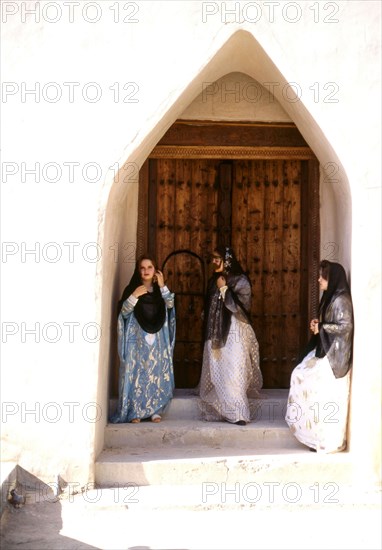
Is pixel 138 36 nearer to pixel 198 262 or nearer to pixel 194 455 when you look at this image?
pixel 198 262

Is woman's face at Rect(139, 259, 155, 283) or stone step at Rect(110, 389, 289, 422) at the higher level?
woman's face at Rect(139, 259, 155, 283)

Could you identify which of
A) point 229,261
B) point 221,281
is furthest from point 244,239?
point 221,281

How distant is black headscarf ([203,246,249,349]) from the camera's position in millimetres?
6605

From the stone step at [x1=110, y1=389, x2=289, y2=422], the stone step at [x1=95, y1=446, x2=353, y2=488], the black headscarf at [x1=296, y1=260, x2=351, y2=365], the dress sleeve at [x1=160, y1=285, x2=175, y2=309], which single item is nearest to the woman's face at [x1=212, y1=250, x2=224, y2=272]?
the dress sleeve at [x1=160, y1=285, x2=175, y2=309]

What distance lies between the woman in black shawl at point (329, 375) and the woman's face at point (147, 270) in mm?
1401

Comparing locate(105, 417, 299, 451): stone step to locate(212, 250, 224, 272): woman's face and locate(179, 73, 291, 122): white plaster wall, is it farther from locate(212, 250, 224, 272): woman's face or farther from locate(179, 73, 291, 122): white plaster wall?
locate(179, 73, 291, 122): white plaster wall

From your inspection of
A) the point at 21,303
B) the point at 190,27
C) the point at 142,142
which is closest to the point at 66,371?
the point at 21,303

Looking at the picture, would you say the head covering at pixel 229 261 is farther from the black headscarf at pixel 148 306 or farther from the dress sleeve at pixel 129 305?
the dress sleeve at pixel 129 305

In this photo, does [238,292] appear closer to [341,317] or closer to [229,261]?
[229,261]

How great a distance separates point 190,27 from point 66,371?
2.68 m

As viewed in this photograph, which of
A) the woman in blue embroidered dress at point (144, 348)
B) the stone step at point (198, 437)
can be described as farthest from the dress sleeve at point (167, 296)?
the stone step at point (198, 437)

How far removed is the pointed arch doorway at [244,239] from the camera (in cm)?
734

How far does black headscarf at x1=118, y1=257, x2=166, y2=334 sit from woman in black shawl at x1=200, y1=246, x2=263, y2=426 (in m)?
0.42

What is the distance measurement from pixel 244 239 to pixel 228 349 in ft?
4.20
